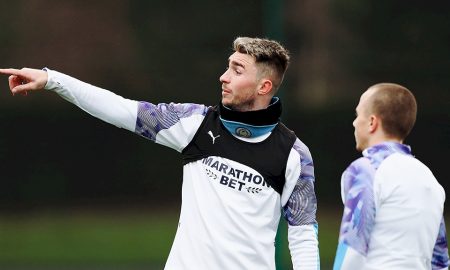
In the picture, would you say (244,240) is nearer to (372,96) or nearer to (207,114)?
(207,114)

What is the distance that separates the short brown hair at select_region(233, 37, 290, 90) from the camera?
15.1ft

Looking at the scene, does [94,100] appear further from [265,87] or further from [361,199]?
[361,199]

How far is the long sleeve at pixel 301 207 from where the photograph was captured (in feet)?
14.8

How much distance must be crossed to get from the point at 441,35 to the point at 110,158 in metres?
2.61

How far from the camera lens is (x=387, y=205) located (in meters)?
3.59

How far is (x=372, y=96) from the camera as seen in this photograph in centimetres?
374

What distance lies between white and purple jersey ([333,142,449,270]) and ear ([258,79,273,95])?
1.03m

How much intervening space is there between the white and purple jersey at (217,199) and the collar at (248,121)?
0.12 ft

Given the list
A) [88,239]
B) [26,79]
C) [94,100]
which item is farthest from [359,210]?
[88,239]

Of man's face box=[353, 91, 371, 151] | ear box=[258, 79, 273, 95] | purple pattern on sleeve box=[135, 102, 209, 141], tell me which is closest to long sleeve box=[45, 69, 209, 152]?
purple pattern on sleeve box=[135, 102, 209, 141]

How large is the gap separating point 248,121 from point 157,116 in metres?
0.37

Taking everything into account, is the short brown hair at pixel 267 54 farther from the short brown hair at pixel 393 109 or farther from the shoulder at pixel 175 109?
the short brown hair at pixel 393 109

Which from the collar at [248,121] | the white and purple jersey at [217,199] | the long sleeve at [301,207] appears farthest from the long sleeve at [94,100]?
the long sleeve at [301,207]

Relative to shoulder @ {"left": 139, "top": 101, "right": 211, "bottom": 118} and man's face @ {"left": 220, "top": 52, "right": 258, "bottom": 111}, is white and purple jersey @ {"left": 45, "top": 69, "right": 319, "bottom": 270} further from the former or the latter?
man's face @ {"left": 220, "top": 52, "right": 258, "bottom": 111}
